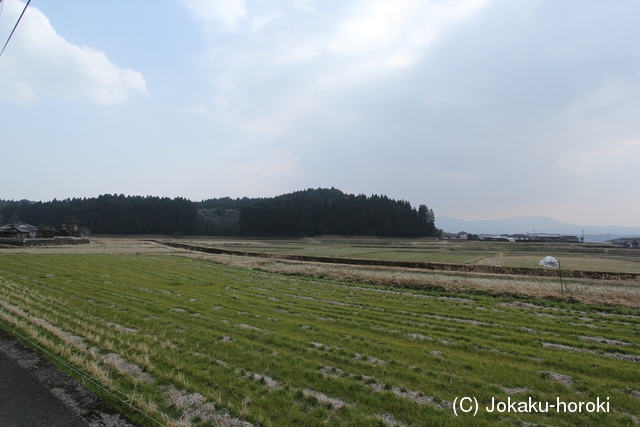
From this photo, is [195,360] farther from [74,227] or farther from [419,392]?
[74,227]

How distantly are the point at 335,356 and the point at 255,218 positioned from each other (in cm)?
11584

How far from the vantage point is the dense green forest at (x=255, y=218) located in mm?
112438

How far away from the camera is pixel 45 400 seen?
556 centimetres

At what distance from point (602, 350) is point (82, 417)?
42.5 ft

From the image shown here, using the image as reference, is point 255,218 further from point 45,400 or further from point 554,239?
point 554,239

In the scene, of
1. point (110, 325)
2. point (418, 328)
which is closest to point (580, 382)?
point (418, 328)

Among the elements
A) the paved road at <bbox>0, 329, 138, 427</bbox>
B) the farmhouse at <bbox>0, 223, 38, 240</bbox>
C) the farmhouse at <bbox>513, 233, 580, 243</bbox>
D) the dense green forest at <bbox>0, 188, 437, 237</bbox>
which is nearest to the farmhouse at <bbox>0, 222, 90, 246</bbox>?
the farmhouse at <bbox>0, 223, 38, 240</bbox>

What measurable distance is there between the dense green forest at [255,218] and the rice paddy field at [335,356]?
98.5 metres

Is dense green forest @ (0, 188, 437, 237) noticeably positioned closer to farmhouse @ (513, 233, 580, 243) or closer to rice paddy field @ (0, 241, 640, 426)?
farmhouse @ (513, 233, 580, 243)

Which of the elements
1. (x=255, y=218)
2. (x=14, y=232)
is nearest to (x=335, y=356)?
(x=14, y=232)

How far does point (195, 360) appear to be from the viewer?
24.5 feet

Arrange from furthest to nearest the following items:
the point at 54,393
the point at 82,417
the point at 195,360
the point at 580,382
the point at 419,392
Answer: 1. the point at 195,360
2. the point at 580,382
3. the point at 419,392
4. the point at 54,393
5. the point at 82,417

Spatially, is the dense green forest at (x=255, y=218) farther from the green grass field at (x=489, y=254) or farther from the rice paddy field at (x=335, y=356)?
the rice paddy field at (x=335, y=356)

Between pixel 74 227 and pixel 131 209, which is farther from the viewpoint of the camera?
pixel 131 209
